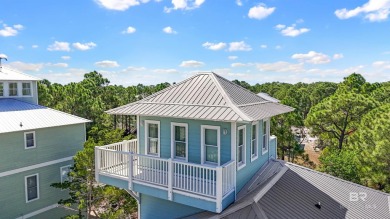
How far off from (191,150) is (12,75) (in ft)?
59.1

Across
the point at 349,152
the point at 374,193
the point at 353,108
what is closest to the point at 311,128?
the point at 353,108

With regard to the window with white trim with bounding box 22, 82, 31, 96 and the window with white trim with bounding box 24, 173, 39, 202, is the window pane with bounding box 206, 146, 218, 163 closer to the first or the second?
the window with white trim with bounding box 24, 173, 39, 202

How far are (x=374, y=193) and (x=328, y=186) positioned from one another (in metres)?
2.15

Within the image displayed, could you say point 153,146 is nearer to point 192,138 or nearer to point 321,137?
point 192,138

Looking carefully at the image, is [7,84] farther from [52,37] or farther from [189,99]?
[189,99]

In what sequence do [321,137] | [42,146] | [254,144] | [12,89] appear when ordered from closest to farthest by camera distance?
[254,144] < [42,146] < [12,89] < [321,137]

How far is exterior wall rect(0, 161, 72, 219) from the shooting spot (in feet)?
49.5

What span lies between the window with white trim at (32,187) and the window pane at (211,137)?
12770mm

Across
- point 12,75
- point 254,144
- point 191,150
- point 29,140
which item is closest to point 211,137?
point 191,150

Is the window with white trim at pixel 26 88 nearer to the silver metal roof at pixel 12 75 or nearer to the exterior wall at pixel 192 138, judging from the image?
the silver metal roof at pixel 12 75

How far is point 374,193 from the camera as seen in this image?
39.2 feet

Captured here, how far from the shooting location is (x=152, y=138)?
35.6 ft

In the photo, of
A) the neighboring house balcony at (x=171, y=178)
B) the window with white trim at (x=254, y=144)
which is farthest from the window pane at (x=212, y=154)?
the window with white trim at (x=254, y=144)

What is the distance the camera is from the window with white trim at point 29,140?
16.2m
